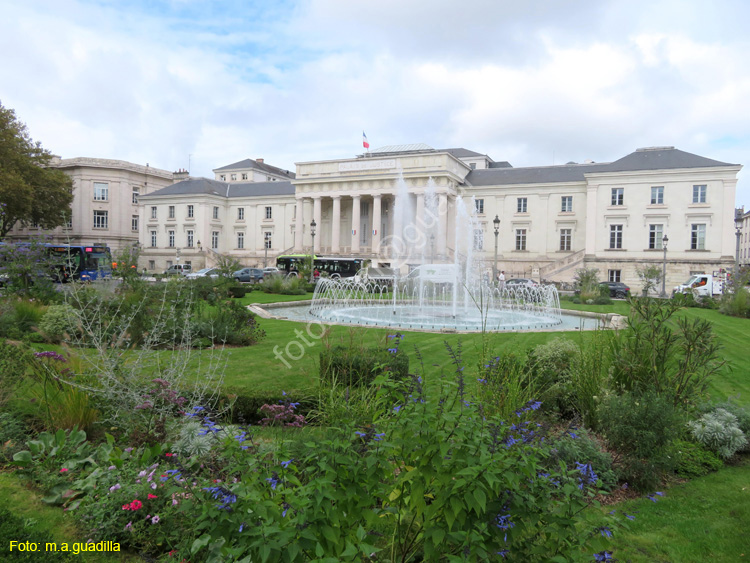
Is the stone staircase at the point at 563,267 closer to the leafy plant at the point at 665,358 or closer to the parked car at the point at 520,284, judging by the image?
the parked car at the point at 520,284

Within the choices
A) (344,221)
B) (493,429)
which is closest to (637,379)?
(493,429)

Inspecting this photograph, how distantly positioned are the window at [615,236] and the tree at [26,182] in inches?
1844

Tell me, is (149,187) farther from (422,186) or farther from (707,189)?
(707,189)

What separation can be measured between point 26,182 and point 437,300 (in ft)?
146

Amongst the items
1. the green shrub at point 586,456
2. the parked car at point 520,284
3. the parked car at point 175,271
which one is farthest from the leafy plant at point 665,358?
the parked car at point 520,284

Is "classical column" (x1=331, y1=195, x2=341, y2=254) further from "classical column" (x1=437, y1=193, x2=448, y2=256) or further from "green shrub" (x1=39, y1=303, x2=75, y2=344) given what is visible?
"green shrub" (x1=39, y1=303, x2=75, y2=344)

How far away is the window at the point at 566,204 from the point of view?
49.4 metres

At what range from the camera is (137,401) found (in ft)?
16.4

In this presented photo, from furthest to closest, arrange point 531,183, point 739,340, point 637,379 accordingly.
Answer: point 531,183
point 739,340
point 637,379

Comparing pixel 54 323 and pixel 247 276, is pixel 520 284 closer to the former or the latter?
pixel 247 276

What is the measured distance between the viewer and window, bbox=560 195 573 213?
1945 inches

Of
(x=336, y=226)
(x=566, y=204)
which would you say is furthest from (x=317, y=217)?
(x=566, y=204)

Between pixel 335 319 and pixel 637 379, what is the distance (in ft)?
37.2

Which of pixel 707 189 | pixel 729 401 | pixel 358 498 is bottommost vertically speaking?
pixel 729 401
